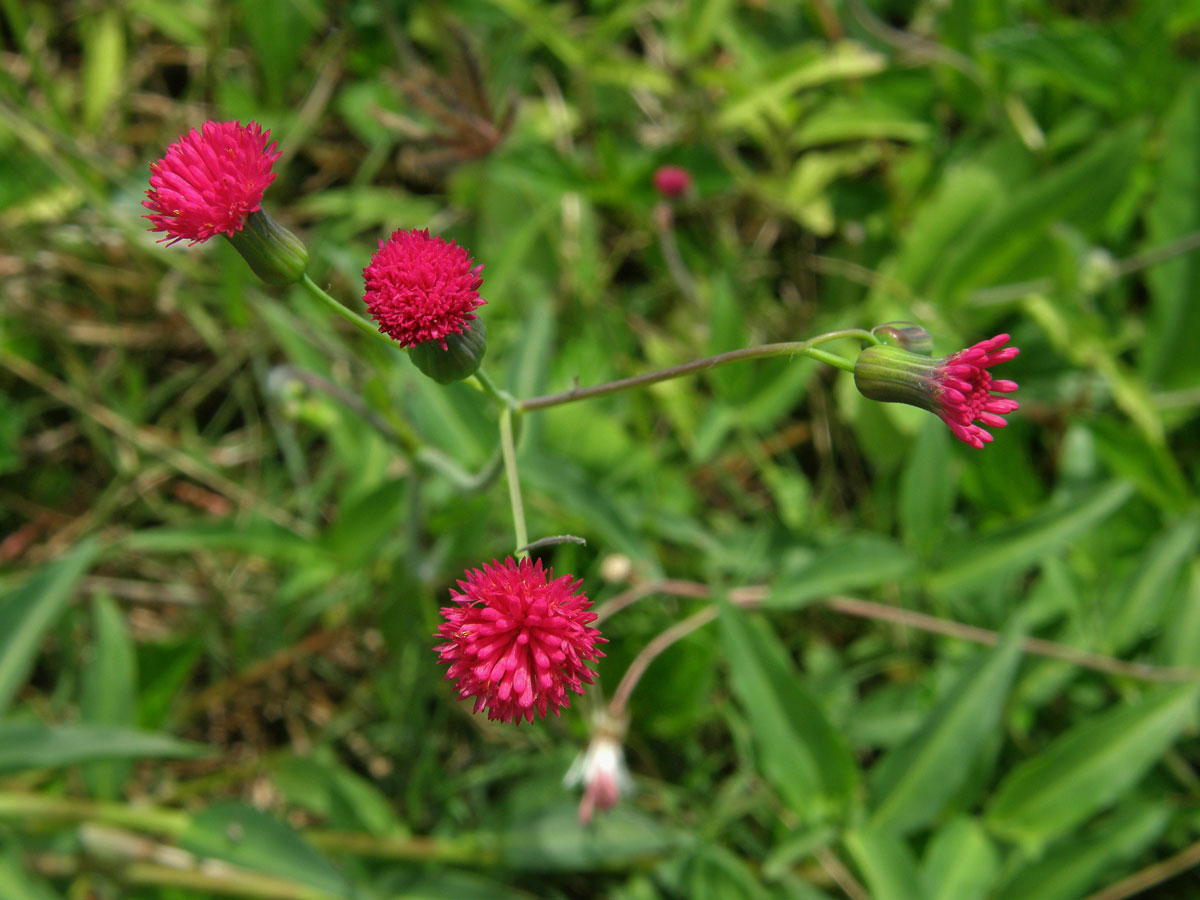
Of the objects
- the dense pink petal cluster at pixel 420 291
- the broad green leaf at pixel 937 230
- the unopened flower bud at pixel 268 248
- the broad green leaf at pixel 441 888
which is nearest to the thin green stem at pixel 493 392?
the dense pink petal cluster at pixel 420 291

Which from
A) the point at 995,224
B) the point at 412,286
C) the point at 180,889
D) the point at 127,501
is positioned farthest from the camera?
→ the point at 127,501

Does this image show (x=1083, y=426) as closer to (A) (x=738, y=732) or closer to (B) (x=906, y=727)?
(B) (x=906, y=727)

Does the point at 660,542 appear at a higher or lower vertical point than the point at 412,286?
higher

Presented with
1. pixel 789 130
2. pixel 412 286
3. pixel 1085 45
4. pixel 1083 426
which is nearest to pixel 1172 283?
pixel 1083 426

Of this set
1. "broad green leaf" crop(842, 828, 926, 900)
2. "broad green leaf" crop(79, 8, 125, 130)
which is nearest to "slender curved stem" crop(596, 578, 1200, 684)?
"broad green leaf" crop(842, 828, 926, 900)

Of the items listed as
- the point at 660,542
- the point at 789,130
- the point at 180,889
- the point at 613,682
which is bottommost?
the point at 180,889

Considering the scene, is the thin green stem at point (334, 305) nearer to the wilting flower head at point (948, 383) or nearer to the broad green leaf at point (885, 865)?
the wilting flower head at point (948, 383)

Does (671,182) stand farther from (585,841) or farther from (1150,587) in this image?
(585,841)
